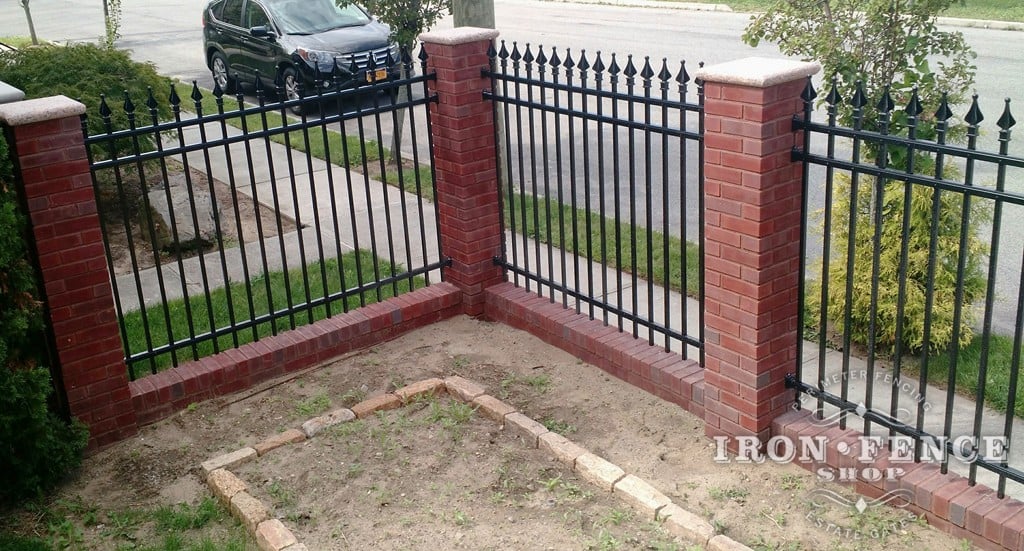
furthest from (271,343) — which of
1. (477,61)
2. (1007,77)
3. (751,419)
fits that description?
(1007,77)

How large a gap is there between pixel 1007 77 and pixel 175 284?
40.7ft

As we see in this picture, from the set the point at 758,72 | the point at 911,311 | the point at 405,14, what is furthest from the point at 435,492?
the point at 405,14

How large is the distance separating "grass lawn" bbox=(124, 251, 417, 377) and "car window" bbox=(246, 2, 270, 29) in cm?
885

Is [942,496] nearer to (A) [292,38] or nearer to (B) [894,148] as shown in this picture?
(B) [894,148]

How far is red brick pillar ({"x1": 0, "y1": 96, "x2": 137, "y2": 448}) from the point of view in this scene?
456 centimetres

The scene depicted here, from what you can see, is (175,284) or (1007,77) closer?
(175,284)

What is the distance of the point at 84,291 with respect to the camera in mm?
4848

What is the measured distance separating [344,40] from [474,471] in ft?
37.8

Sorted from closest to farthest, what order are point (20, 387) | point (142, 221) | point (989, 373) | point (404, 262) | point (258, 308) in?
point (20, 387), point (989, 373), point (258, 308), point (404, 262), point (142, 221)

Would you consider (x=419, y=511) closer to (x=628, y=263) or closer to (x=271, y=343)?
(x=271, y=343)

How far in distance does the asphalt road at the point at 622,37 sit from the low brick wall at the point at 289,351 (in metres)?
3.42

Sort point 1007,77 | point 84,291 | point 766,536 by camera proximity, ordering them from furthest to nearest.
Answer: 1. point 1007,77
2. point 84,291
3. point 766,536

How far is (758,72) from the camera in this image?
406 centimetres

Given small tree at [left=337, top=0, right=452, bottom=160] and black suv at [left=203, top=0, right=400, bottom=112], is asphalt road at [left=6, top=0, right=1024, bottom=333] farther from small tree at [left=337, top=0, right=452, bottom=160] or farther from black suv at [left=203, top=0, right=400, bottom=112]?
small tree at [left=337, top=0, right=452, bottom=160]
